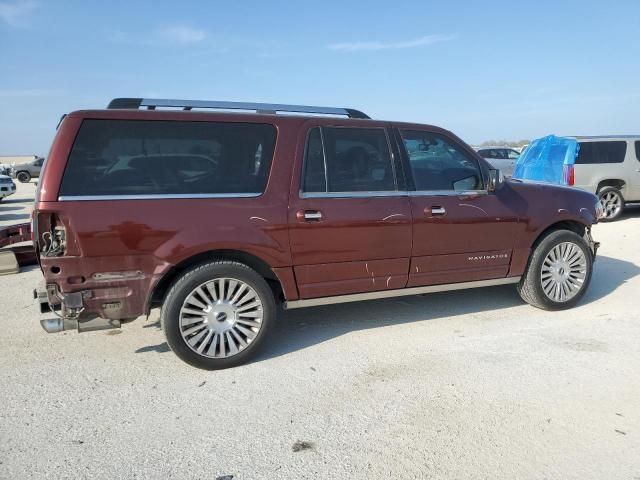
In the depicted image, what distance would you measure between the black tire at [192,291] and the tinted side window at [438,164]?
5.41 feet

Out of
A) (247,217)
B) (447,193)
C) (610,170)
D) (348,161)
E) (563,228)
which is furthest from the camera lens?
(610,170)

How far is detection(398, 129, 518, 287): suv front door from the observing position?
4.16 metres

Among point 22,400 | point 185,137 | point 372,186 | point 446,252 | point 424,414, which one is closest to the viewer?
point 424,414

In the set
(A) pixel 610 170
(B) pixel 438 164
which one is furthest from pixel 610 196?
(B) pixel 438 164

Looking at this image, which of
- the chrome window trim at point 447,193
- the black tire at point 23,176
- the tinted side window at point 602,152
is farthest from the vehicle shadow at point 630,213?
the black tire at point 23,176

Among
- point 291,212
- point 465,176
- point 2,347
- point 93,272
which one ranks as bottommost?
point 2,347

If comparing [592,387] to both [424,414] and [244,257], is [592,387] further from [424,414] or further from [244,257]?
[244,257]

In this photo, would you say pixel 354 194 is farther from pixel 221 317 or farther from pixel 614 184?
pixel 614 184

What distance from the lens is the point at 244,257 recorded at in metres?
3.67

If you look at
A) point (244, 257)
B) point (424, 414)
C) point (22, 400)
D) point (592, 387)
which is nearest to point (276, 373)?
point (244, 257)

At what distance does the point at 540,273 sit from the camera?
4.68 m

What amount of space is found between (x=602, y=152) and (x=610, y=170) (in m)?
0.45

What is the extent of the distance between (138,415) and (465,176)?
10.9 feet

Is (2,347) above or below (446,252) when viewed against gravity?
below
